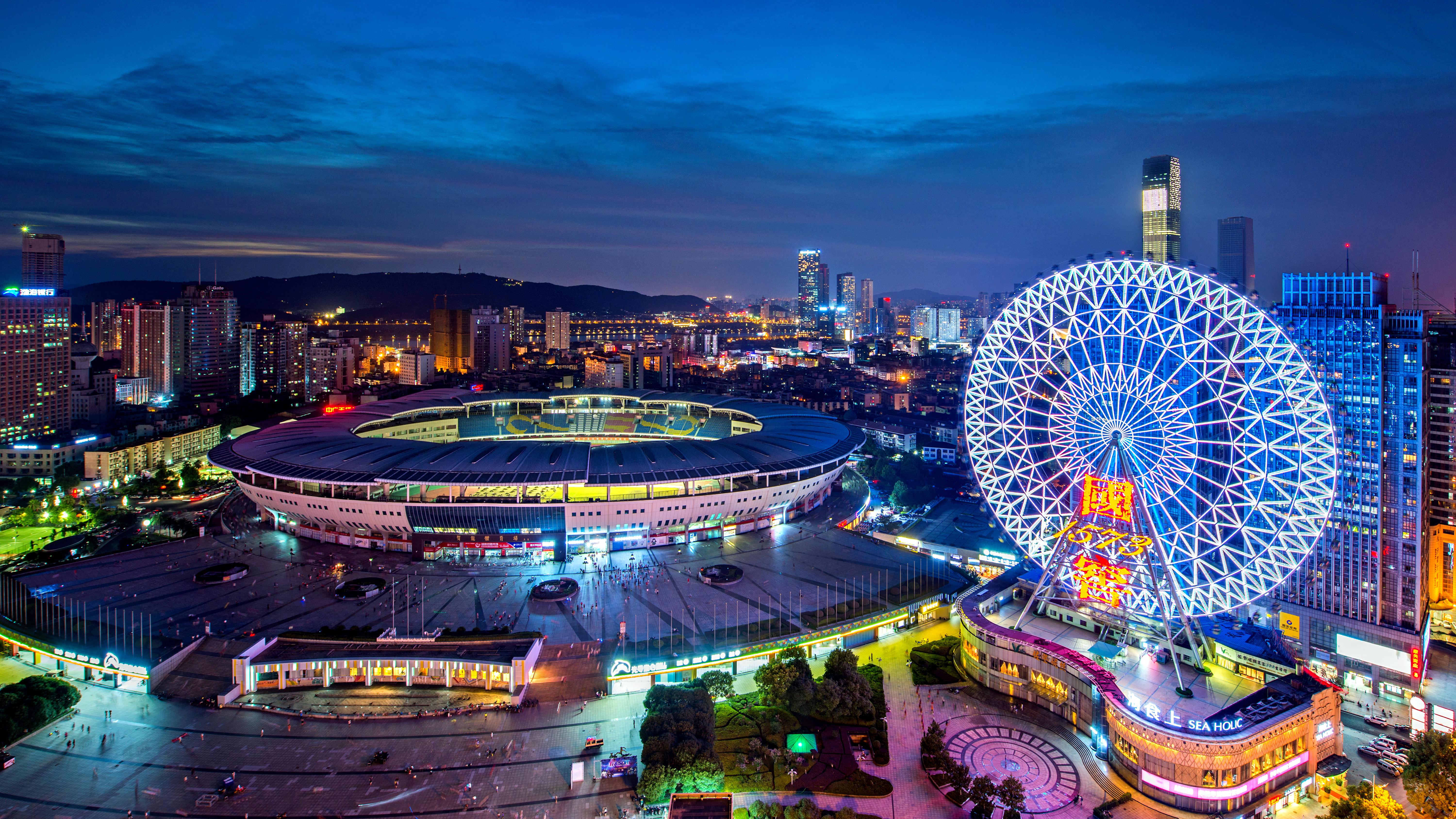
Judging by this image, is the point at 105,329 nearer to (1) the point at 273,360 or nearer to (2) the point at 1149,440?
(1) the point at 273,360

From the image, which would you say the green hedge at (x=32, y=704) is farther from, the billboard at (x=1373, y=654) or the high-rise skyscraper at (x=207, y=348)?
the high-rise skyscraper at (x=207, y=348)

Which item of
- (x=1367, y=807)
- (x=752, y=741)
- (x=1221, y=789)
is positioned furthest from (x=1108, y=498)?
(x=752, y=741)

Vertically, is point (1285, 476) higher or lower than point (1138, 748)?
higher

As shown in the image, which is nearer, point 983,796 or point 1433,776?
point 1433,776

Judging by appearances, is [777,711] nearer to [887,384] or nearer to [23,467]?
[23,467]

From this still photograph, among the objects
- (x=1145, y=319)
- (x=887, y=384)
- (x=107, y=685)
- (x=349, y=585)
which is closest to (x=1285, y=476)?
(x=1145, y=319)

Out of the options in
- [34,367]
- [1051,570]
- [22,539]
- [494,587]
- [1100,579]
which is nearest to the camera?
[1100,579]

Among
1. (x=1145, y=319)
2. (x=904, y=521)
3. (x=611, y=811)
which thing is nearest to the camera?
(x=611, y=811)
